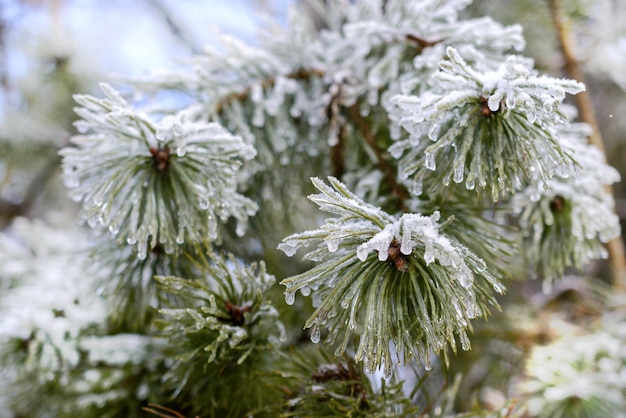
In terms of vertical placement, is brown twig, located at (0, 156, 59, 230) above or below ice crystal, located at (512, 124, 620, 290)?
above

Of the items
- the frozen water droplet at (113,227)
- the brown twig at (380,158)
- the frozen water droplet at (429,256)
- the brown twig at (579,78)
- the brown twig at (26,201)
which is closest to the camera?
the frozen water droplet at (429,256)

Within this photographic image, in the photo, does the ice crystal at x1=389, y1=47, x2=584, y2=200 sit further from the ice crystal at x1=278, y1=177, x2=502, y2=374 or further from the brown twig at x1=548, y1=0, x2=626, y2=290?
the brown twig at x1=548, y1=0, x2=626, y2=290

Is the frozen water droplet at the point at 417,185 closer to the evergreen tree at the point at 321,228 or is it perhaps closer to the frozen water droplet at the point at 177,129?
the evergreen tree at the point at 321,228

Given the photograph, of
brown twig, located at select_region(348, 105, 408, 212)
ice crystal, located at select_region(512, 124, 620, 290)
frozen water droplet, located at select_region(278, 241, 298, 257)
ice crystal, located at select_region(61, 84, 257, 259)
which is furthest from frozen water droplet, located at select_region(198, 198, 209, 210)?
ice crystal, located at select_region(512, 124, 620, 290)

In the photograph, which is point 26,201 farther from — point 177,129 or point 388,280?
point 388,280

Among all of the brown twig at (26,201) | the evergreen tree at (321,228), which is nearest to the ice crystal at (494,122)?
the evergreen tree at (321,228)

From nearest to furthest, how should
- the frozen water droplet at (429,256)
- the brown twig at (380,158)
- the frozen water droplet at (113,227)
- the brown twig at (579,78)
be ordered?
the frozen water droplet at (429,256), the frozen water droplet at (113,227), the brown twig at (380,158), the brown twig at (579,78)

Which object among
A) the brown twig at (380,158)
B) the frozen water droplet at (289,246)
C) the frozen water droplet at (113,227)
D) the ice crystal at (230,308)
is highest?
the brown twig at (380,158)
